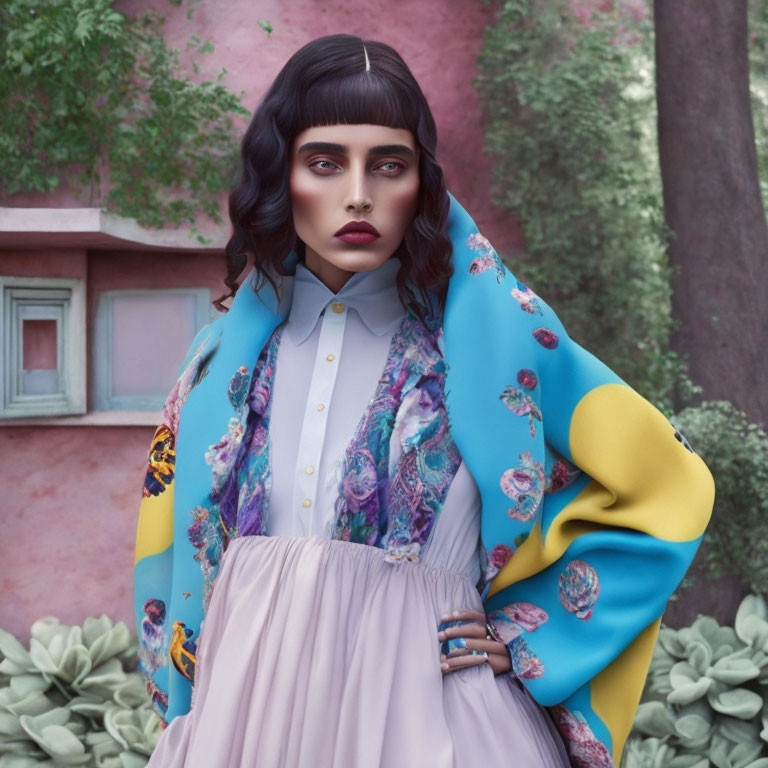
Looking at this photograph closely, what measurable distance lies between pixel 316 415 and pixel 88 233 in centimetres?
292

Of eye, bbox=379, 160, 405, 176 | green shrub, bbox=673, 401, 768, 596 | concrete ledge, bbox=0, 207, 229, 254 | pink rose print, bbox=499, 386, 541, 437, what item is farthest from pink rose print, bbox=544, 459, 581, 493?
concrete ledge, bbox=0, 207, 229, 254

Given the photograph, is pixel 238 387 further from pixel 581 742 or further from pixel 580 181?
pixel 580 181

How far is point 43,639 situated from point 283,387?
3.19m

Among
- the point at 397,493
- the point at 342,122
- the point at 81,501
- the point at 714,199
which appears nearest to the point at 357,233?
the point at 342,122

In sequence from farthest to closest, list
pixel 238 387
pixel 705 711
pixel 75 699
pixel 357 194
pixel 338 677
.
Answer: pixel 75 699, pixel 705 711, pixel 238 387, pixel 357 194, pixel 338 677

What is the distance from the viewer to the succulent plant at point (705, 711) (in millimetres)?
3852

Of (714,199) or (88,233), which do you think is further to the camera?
(714,199)

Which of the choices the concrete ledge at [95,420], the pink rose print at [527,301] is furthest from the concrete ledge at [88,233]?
the pink rose print at [527,301]

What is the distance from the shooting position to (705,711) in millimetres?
3990

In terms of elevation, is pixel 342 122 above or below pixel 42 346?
above

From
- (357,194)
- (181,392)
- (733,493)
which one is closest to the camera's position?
(357,194)

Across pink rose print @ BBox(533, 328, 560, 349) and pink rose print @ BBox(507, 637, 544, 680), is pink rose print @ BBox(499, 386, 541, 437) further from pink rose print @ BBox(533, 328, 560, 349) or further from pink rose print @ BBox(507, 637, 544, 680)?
pink rose print @ BBox(507, 637, 544, 680)

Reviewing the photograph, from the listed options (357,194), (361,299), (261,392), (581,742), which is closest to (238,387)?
(261,392)

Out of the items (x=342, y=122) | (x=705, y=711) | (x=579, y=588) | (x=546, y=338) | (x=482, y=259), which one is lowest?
(x=705, y=711)
